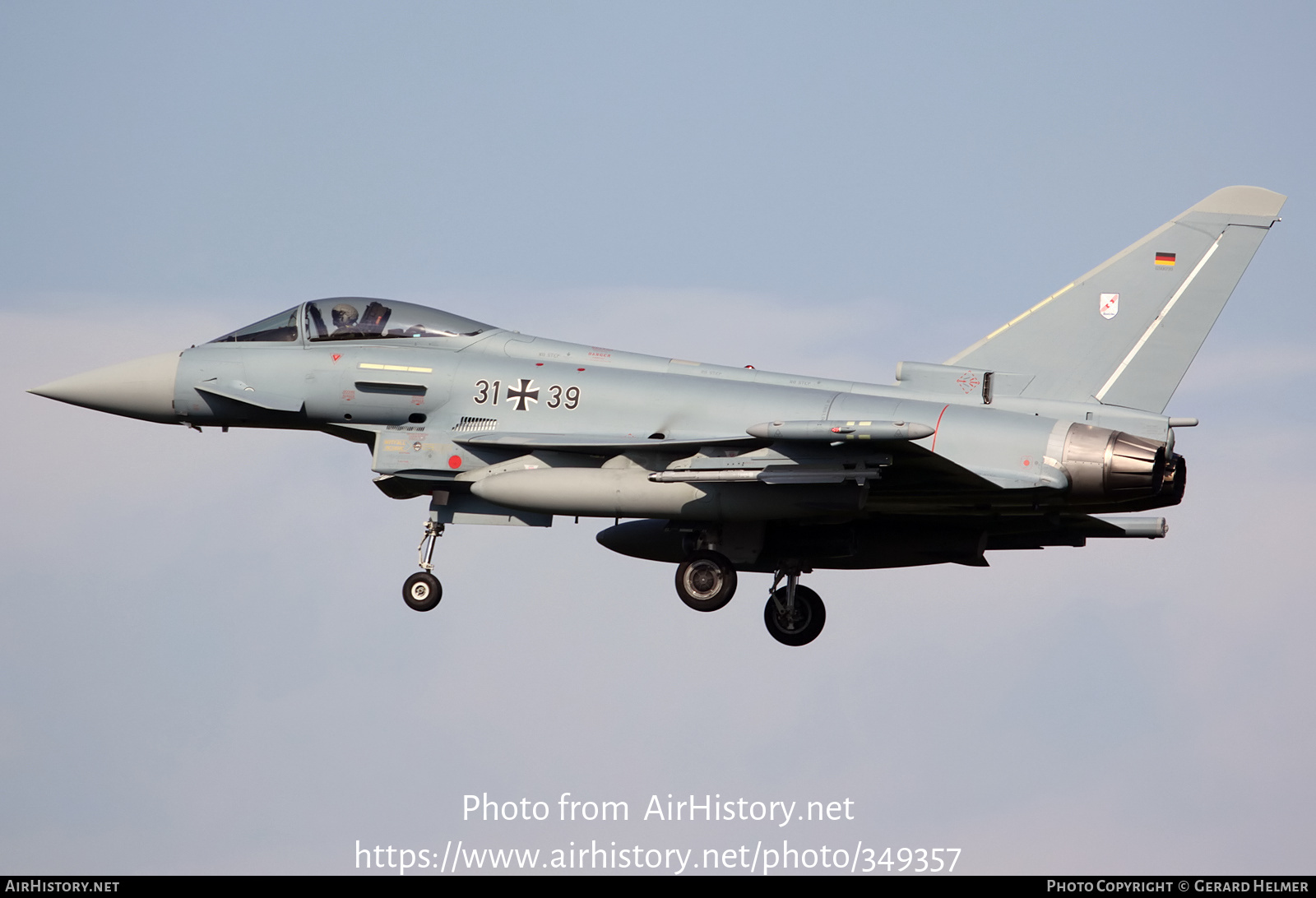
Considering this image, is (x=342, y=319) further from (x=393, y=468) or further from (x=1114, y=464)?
(x=1114, y=464)

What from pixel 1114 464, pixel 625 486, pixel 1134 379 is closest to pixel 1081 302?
pixel 1134 379

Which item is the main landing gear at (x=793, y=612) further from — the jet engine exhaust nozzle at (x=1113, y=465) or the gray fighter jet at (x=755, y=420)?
the jet engine exhaust nozzle at (x=1113, y=465)

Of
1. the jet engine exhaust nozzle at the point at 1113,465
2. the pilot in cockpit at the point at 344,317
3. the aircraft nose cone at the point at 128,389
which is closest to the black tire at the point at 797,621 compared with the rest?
the jet engine exhaust nozzle at the point at 1113,465

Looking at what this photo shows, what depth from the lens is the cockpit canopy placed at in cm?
1967

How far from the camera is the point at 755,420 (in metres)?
18.2

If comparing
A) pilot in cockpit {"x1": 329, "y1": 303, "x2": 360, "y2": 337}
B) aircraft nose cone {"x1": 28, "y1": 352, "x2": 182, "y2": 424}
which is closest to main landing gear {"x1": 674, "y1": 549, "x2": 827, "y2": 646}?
pilot in cockpit {"x1": 329, "y1": 303, "x2": 360, "y2": 337}

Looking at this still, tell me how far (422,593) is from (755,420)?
4122 millimetres

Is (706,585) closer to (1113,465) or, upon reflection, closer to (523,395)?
(523,395)

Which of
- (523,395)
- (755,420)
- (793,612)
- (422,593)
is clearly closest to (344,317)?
(523,395)

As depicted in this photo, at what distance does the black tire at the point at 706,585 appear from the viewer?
1867 cm

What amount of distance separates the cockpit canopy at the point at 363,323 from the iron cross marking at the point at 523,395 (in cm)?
104

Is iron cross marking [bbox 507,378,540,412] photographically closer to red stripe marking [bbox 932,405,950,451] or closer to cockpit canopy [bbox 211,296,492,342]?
cockpit canopy [bbox 211,296,492,342]

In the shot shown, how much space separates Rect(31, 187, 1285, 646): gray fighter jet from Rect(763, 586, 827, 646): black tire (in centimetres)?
2
